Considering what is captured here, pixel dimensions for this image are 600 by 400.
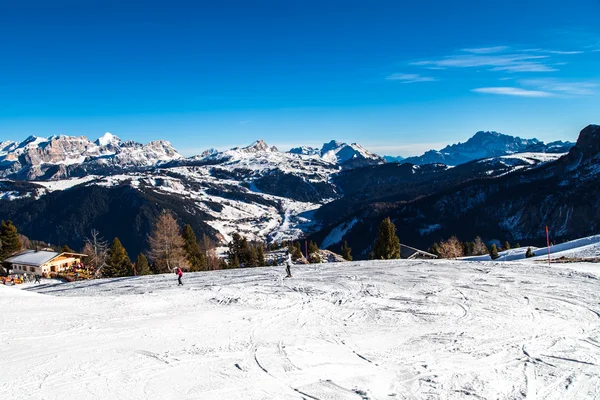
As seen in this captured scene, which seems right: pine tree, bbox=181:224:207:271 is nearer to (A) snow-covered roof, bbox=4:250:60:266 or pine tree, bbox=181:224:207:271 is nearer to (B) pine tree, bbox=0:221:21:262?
(A) snow-covered roof, bbox=4:250:60:266

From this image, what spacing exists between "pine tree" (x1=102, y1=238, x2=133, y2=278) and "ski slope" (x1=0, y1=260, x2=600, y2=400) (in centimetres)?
3627

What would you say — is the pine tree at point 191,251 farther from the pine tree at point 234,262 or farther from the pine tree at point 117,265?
the pine tree at point 117,265

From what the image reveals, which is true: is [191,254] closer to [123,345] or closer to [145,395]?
[123,345]

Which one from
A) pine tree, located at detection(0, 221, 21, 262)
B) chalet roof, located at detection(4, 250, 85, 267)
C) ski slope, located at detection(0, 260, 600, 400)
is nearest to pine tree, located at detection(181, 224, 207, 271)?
chalet roof, located at detection(4, 250, 85, 267)

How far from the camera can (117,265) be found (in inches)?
2327

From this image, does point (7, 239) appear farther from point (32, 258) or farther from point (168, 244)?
point (168, 244)

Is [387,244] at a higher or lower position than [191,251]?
lower

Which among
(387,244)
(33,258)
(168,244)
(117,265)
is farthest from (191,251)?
(33,258)

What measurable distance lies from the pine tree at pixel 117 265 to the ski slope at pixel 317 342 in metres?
36.3

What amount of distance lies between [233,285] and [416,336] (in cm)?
1456

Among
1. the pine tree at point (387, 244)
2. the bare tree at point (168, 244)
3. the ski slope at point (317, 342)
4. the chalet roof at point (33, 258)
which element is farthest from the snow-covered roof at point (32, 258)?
the pine tree at point (387, 244)

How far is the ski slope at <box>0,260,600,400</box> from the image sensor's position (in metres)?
10.9

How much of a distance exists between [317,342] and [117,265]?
172ft

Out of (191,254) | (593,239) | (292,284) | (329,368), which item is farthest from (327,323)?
(191,254)
